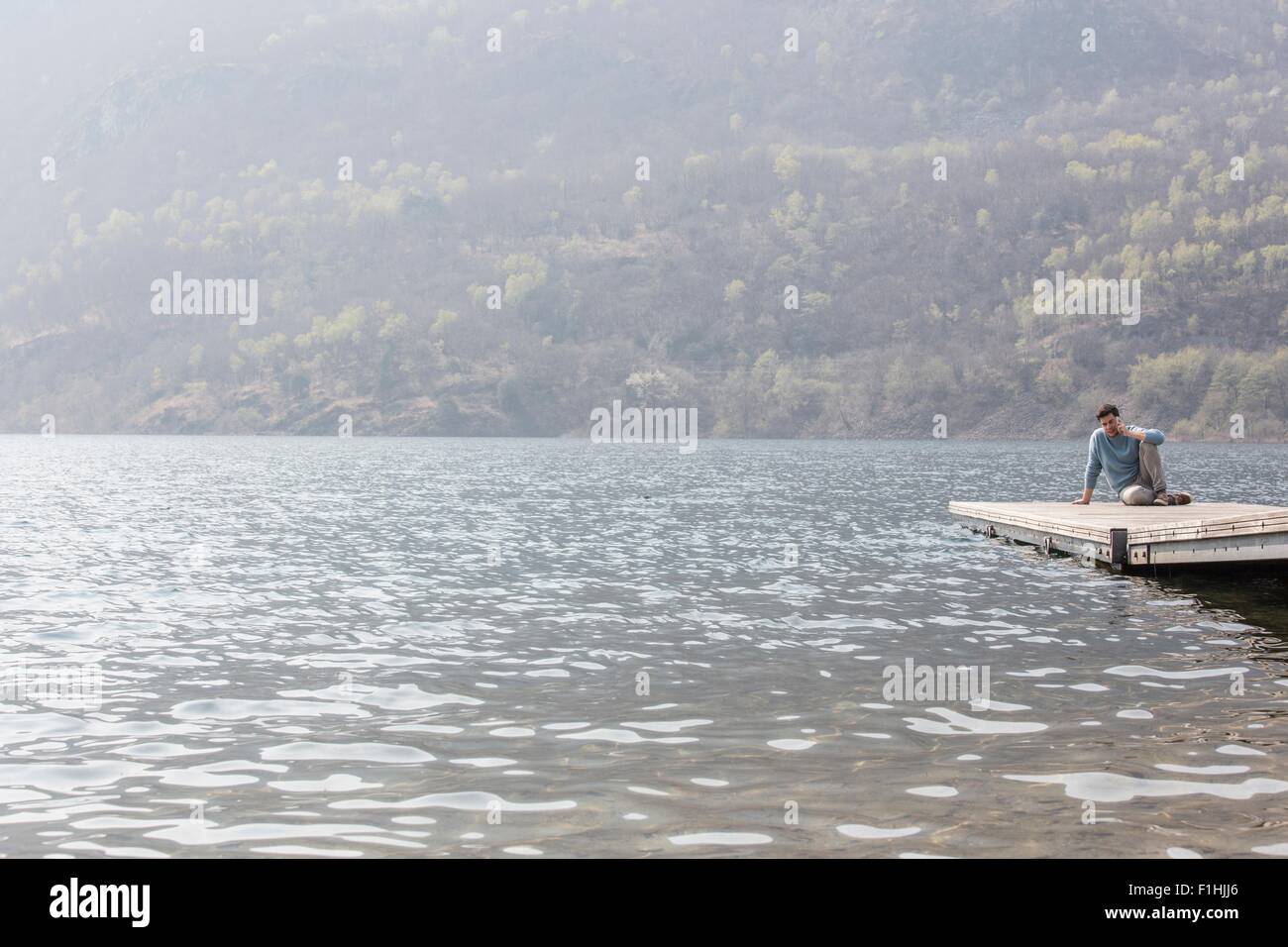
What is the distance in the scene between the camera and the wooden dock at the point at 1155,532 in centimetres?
2323

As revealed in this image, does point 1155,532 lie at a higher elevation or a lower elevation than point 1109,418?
lower

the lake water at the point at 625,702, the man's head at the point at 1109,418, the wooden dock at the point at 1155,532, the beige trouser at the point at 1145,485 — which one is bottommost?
the lake water at the point at 625,702

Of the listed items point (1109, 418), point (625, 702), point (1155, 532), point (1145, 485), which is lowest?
point (625, 702)

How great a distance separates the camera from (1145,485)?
2947cm

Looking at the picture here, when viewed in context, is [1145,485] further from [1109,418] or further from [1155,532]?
[1155,532]

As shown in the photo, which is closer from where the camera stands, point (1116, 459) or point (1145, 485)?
point (1116, 459)

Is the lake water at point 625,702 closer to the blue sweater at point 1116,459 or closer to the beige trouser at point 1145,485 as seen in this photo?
the blue sweater at point 1116,459

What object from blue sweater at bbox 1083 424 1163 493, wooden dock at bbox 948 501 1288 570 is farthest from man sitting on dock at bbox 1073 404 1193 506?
wooden dock at bbox 948 501 1288 570

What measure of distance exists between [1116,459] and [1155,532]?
4.50 m

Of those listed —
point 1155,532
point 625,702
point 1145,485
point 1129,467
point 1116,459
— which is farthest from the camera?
point 1145,485

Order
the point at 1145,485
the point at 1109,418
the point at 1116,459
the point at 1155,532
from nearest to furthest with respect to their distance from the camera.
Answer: the point at 1155,532, the point at 1109,418, the point at 1116,459, the point at 1145,485

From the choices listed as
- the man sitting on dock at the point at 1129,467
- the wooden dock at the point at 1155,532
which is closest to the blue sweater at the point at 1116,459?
the man sitting on dock at the point at 1129,467

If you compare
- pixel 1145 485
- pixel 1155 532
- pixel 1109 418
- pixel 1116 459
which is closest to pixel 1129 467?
pixel 1116 459
